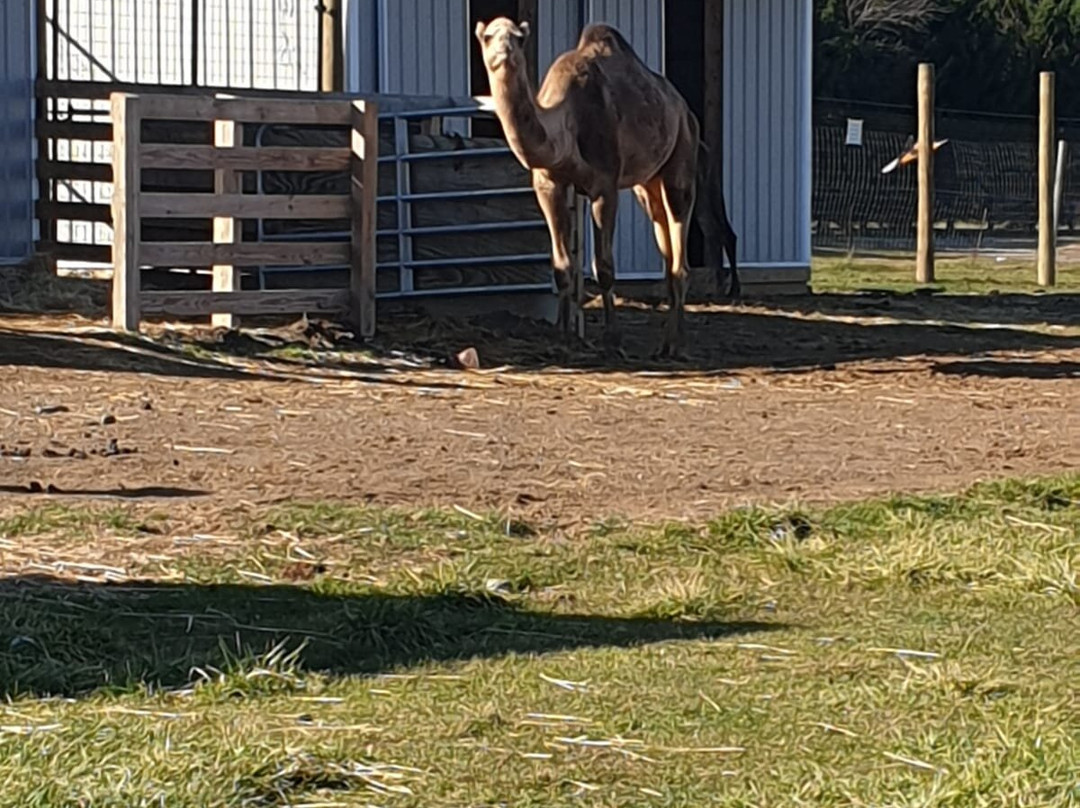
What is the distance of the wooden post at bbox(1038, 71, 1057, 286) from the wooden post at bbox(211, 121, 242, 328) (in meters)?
11.9

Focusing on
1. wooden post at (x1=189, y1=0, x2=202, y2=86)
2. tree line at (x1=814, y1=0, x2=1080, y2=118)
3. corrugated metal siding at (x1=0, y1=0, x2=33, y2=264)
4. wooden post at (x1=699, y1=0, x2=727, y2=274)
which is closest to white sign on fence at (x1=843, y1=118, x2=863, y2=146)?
tree line at (x1=814, y1=0, x2=1080, y2=118)

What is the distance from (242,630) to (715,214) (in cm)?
1388

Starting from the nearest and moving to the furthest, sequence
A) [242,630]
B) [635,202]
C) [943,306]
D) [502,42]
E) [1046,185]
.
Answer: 1. [242,630]
2. [502,42]
3. [943,306]
4. [635,202]
5. [1046,185]

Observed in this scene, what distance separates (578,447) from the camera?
1027cm

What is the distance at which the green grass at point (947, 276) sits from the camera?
2341cm

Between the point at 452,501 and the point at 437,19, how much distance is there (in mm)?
11360

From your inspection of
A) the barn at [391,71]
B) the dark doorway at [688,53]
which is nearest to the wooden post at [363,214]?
the barn at [391,71]

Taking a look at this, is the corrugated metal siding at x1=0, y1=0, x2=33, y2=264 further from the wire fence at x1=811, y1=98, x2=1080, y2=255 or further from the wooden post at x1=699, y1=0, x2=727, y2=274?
the wire fence at x1=811, y1=98, x2=1080, y2=255

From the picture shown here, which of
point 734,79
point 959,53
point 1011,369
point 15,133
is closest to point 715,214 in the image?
Answer: point 734,79

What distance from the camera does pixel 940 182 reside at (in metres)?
38.7

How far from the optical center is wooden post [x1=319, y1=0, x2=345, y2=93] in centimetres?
1852

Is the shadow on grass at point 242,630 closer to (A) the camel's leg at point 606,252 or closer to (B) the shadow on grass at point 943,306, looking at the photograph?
(A) the camel's leg at point 606,252

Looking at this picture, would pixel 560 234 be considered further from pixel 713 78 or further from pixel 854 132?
pixel 854 132

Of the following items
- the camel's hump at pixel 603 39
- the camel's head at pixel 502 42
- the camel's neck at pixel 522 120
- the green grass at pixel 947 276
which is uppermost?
the camel's hump at pixel 603 39
